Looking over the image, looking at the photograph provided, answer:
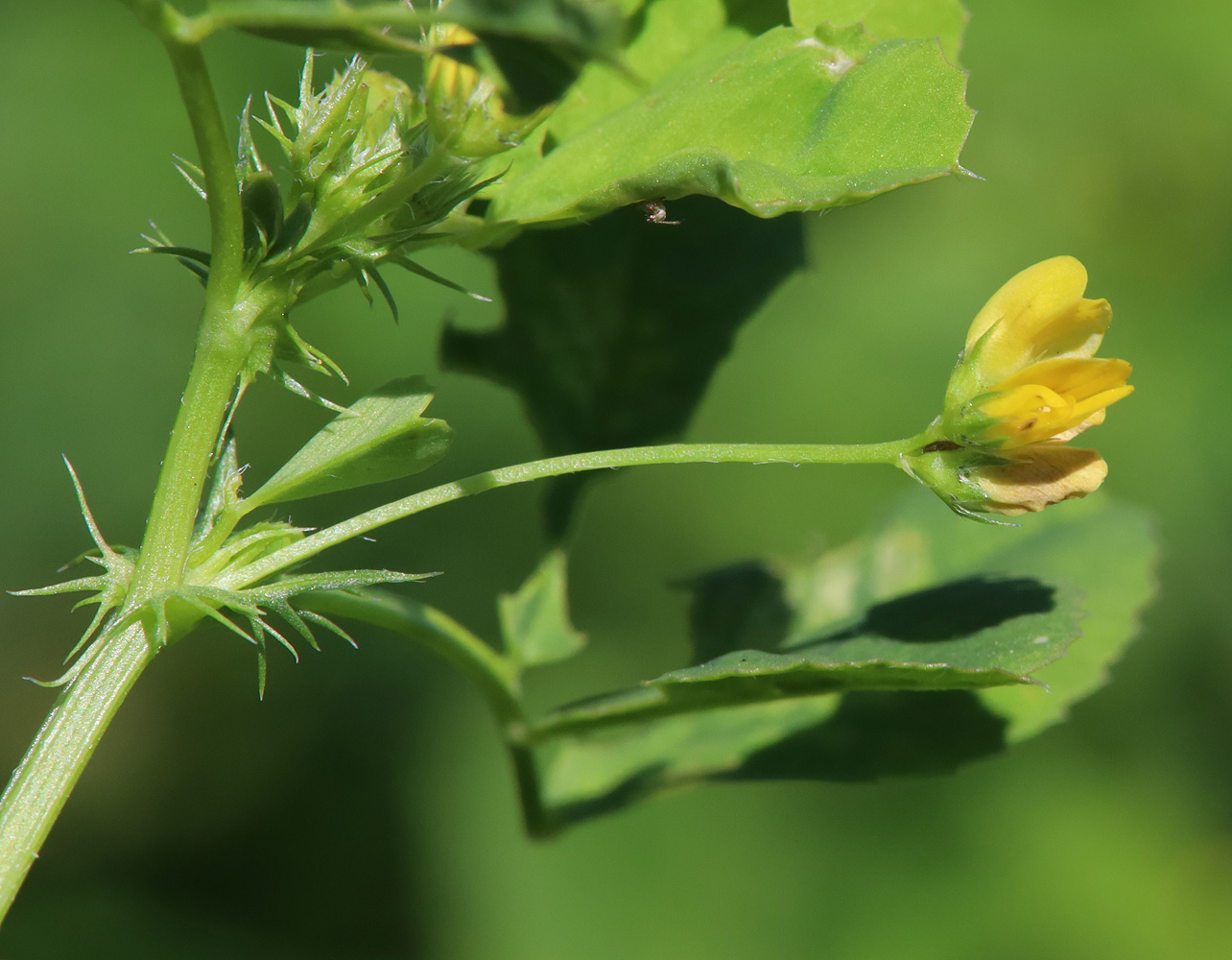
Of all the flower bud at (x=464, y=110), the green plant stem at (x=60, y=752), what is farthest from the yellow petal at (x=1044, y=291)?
the green plant stem at (x=60, y=752)

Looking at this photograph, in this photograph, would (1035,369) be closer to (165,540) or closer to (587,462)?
(587,462)

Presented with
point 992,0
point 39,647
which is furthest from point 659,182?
point 992,0

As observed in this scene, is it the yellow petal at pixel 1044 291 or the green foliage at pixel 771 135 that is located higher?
the green foliage at pixel 771 135

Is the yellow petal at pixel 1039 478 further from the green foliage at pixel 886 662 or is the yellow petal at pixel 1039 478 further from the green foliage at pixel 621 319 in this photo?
the green foliage at pixel 621 319

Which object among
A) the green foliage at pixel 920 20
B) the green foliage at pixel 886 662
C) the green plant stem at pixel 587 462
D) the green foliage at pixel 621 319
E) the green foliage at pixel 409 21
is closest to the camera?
the green foliage at pixel 409 21

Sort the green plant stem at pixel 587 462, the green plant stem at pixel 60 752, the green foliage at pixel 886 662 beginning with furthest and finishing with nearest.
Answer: the green foliage at pixel 886 662
the green plant stem at pixel 587 462
the green plant stem at pixel 60 752

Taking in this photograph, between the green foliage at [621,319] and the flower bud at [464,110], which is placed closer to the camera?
the flower bud at [464,110]

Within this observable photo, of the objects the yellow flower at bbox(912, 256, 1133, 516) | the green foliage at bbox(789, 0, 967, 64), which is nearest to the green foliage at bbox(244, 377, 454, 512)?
the yellow flower at bbox(912, 256, 1133, 516)

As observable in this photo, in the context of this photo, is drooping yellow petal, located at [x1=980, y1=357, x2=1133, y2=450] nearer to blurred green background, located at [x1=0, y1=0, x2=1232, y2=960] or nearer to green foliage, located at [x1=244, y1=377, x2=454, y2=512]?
green foliage, located at [x1=244, y1=377, x2=454, y2=512]

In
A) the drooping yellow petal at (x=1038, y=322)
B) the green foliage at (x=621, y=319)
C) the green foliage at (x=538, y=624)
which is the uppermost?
the green foliage at (x=621, y=319)
